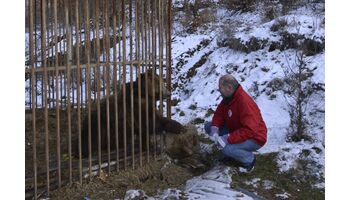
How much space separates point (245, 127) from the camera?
5.45m

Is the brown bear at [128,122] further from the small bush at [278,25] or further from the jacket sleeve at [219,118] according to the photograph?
the small bush at [278,25]

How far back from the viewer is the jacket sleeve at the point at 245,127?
544 centimetres

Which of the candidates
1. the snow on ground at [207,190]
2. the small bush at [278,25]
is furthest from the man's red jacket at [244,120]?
the small bush at [278,25]

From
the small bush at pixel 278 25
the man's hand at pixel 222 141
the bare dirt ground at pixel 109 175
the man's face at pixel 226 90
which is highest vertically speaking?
the small bush at pixel 278 25

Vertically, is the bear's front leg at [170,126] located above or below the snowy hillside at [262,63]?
below

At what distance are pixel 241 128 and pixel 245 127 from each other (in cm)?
5

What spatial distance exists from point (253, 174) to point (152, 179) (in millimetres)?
1266

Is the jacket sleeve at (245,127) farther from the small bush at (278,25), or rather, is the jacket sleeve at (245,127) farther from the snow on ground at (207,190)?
the small bush at (278,25)

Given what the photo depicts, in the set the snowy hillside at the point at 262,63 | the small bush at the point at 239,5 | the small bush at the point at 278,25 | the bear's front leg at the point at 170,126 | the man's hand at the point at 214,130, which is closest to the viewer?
the bear's front leg at the point at 170,126

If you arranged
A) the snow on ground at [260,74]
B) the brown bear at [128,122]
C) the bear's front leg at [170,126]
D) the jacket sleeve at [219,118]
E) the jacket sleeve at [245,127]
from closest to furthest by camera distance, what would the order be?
the brown bear at [128,122], the jacket sleeve at [245,127], the bear's front leg at [170,126], the jacket sleeve at [219,118], the snow on ground at [260,74]

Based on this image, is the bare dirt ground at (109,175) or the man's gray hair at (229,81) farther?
the man's gray hair at (229,81)

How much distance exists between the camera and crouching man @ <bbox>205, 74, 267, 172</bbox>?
5.46 metres

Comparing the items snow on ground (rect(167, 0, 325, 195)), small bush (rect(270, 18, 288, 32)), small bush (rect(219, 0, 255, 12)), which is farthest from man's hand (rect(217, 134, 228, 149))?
small bush (rect(219, 0, 255, 12))

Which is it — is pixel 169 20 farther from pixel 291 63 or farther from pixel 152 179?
pixel 291 63
